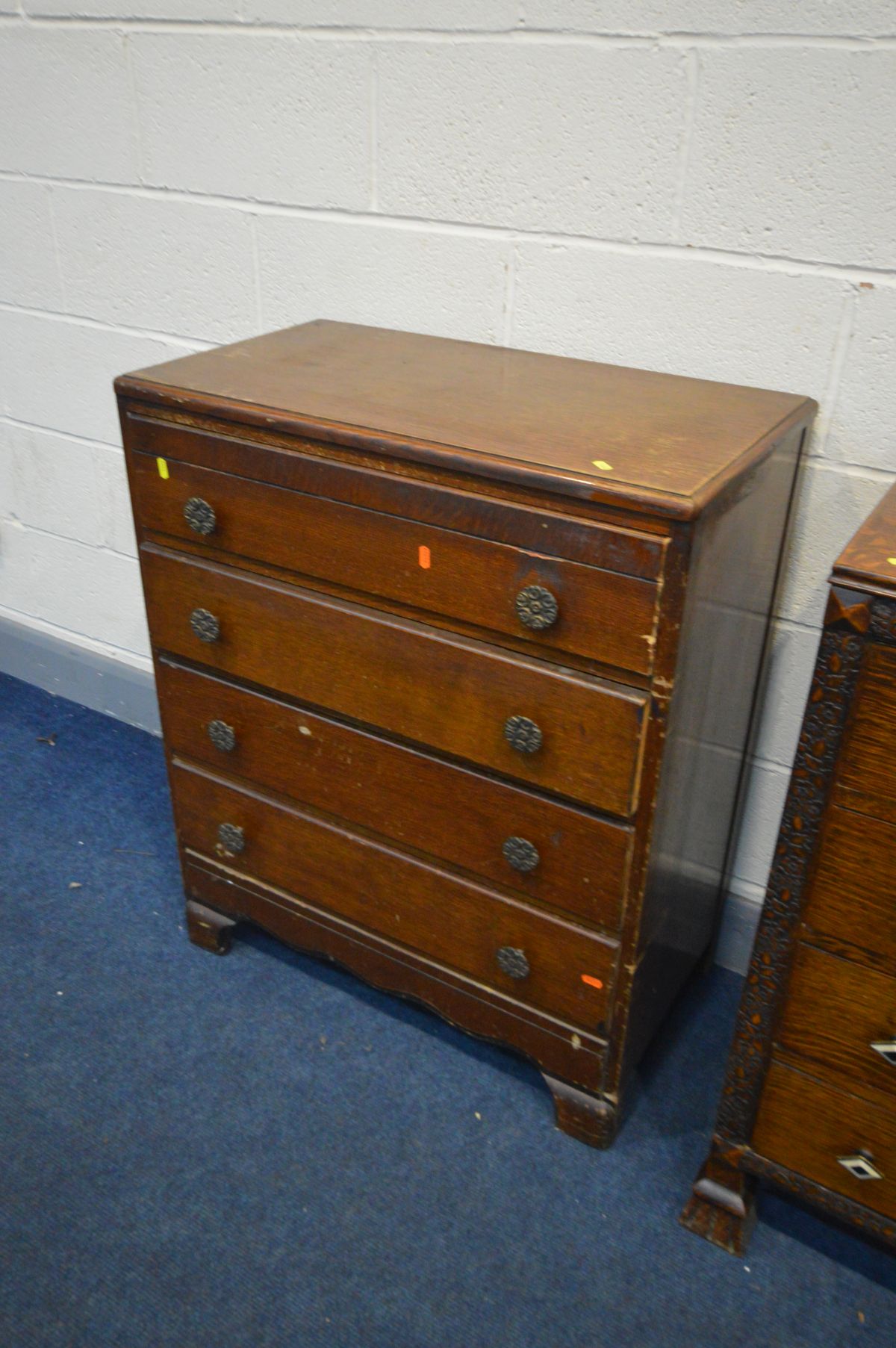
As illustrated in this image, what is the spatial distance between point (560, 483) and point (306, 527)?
370mm

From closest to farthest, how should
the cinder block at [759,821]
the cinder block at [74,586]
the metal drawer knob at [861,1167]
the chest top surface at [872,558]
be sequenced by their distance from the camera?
1. the chest top surface at [872,558]
2. the metal drawer knob at [861,1167]
3. the cinder block at [759,821]
4. the cinder block at [74,586]

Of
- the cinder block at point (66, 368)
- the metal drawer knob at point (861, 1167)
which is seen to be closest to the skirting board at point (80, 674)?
the cinder block at point (66, 368)

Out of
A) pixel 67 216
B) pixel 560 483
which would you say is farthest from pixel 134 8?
pixel 560 483

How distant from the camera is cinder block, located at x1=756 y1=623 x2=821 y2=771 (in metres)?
1.56

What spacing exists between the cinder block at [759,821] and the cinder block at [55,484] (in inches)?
57.1

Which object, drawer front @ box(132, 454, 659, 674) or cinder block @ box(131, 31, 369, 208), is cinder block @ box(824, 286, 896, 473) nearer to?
drawer front @ box(132, 454, 659, 674)

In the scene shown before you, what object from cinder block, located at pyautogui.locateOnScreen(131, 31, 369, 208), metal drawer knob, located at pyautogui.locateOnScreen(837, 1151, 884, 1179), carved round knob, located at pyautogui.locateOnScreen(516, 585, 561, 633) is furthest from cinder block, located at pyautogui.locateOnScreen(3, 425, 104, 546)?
metal drawer knob, located at pyautogui.locateOnScreen(837, 1151, 884, 1179)

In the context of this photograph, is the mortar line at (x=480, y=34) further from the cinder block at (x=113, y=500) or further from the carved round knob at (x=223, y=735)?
the carved round knob at (x=223, y=735)

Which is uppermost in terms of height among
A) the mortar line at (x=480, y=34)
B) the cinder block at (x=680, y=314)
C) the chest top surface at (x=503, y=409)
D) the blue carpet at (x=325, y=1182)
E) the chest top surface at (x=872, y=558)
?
the mortar line at (x=480, y=34)

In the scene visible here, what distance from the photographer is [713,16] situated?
1.30m

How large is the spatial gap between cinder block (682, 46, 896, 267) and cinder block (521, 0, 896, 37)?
0.08 feet

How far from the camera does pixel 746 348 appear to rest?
1.43 metres

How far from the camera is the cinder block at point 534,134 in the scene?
4.55ft

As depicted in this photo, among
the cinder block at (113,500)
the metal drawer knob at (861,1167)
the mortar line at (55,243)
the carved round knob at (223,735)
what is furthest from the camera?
the cinder block at (113,500)
